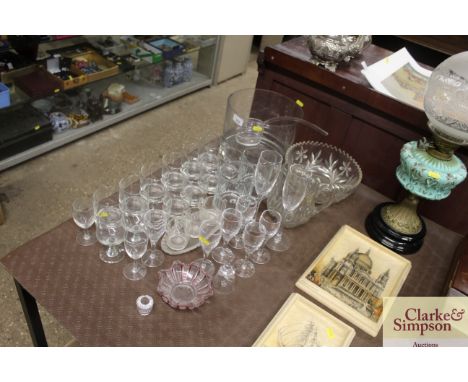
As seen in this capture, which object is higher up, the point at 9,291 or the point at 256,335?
the point at 256,335

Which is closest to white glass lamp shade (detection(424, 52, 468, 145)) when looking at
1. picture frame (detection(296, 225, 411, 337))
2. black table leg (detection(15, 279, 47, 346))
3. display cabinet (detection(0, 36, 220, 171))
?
picture frame (detection(296, 225, 411, 337))

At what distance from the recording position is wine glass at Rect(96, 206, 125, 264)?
1.09 m

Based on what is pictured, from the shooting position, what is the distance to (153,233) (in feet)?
3.63

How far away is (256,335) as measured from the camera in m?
0.97

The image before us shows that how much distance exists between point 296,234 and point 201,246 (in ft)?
0.97

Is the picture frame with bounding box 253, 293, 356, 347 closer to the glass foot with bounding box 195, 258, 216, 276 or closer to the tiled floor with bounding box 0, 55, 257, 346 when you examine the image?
the glass foot with bounding box 195, 258, 216, 276

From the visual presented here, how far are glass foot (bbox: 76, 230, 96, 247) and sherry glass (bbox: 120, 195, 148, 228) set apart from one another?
103mm

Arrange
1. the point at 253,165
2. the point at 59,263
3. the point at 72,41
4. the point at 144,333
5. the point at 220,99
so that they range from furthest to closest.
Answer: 1. the point at 220,99
2. the point at 72,41
3. the point at 253,165
4. the point at 59,263
5. the point at 144,333

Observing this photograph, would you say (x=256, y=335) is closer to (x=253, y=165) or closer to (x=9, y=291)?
(x=253, y=165)

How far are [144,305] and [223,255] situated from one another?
26cm

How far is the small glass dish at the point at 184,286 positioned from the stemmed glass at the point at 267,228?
165 millimetres

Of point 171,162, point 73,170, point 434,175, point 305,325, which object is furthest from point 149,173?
point 73,170

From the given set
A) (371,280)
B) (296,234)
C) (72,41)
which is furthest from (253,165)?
(72,41)

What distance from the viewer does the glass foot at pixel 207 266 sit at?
3.55ft
